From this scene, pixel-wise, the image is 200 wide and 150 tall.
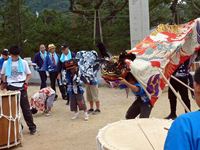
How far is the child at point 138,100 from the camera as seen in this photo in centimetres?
500

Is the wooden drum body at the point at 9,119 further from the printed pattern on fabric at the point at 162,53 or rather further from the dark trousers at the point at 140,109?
the printed pattern on fabric at the point at 162,53

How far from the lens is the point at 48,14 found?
2730 cm

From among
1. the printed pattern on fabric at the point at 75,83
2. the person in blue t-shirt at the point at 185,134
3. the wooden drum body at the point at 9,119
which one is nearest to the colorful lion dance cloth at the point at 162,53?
the wooden drum body at the point at 9,119

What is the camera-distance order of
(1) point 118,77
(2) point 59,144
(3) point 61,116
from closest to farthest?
(1) point 118,77
(2) point 59,144
(3) point 61,116

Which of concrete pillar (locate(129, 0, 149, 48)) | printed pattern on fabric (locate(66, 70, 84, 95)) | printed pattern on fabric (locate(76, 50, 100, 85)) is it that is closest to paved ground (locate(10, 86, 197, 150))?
printed pattern on fabric (locate(66, 70, 84, 95))

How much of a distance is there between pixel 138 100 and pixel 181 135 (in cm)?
371

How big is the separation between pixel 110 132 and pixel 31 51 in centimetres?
2151

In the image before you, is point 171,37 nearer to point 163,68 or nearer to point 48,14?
point 163,68

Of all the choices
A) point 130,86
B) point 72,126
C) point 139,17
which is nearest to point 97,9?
point 139,17

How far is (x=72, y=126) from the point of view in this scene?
7473 mm

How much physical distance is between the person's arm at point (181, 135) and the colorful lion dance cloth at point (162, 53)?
7.78 ft

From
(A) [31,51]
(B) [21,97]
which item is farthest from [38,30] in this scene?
(B) [21,97]

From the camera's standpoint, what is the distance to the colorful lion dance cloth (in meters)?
4.07

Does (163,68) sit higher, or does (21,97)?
(163,68)
